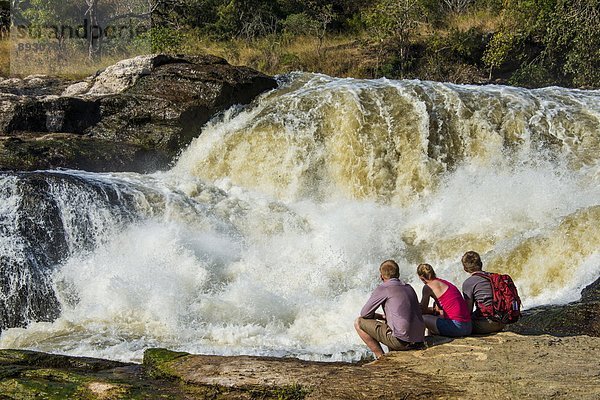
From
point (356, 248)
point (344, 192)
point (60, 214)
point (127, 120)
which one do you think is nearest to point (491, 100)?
point (344, 192)

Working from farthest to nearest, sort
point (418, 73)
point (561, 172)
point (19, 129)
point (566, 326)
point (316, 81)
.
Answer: point (418, 73) → point (316, 81) → point (19, 129) → point (561, 172) → point (566, 326)

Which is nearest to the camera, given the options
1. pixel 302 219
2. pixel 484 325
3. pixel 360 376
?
pixel 360 376

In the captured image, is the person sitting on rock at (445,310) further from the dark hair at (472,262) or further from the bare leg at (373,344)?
the bare leg at (373,344)

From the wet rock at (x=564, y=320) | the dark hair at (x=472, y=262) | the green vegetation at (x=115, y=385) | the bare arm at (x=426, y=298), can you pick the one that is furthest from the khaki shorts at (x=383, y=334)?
the wet rock at (x=564, y=320)

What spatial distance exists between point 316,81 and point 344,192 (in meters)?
3.95

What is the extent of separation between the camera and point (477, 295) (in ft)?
20.6

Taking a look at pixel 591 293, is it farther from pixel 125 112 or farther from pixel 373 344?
pixel 125 112

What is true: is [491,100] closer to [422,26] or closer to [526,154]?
[526,154]

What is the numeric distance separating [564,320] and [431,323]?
2050mm

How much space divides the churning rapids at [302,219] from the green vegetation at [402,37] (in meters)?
6.08

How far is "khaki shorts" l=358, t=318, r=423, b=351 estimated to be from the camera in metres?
5.79

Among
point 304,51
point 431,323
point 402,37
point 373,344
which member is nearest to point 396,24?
point 402,37

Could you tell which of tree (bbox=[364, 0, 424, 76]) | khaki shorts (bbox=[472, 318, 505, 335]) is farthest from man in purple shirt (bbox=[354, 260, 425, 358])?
tree (bbox=[364, 0, 424, 76])

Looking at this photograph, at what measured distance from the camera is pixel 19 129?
14195 mm
